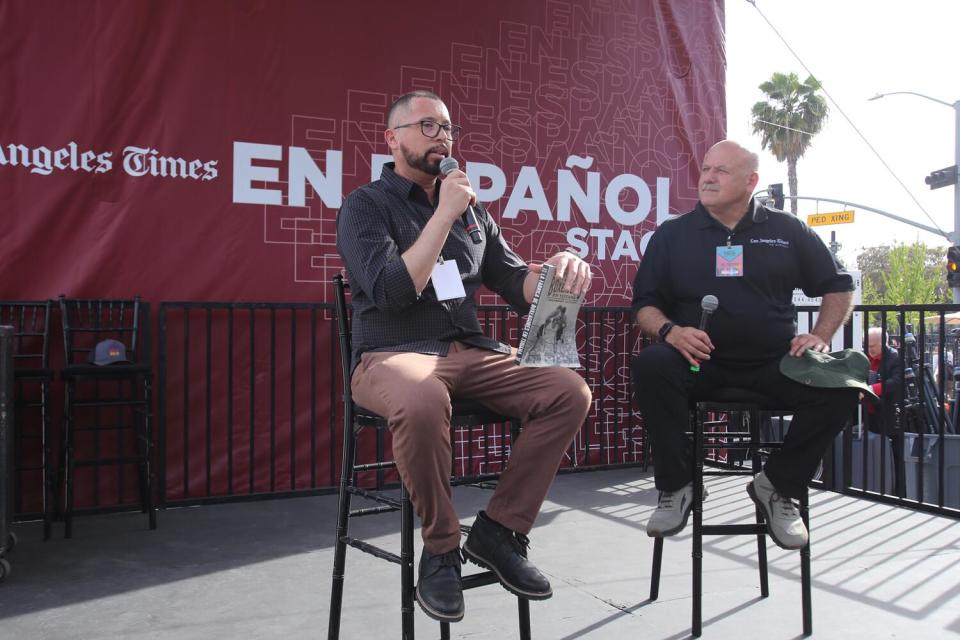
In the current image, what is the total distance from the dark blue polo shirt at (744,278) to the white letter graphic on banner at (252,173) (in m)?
2.43

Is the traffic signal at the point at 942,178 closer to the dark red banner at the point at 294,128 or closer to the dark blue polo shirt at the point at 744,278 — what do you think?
the dark red banner at the point at 294,128

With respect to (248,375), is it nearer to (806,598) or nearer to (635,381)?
(635,381)

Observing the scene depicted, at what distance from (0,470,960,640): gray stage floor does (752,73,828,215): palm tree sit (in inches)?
1067

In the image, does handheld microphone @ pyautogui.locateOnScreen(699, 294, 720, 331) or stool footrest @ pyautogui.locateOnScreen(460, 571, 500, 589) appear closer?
stool footrest @ pyautogui.locateOnScreen(460, 571, 500, 589)

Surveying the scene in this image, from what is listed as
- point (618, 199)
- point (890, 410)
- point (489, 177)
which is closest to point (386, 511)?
point (890, 410)

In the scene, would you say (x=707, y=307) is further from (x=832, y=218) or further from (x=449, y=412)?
(x=832, y=218)

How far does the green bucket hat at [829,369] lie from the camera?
2.63 meters

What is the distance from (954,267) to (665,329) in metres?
13.3

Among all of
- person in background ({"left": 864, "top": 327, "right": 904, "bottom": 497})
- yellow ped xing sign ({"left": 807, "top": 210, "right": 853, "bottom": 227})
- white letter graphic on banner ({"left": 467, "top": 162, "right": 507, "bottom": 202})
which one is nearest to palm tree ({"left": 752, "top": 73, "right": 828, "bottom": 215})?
yellow ped xing sign ({"left": 807, "top": 210, "right": 853, "bottom": 227})

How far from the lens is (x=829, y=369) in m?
2.67

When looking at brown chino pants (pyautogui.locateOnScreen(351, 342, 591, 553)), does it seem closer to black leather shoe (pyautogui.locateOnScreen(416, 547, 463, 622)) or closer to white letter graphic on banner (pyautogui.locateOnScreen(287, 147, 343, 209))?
black leather shoe (pyautogui.locateOnScreen(416, 547, 463, 622))

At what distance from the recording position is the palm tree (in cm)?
2870

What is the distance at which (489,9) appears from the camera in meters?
5.27

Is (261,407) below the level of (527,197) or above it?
below
